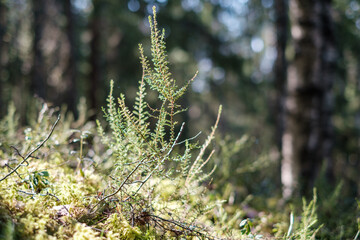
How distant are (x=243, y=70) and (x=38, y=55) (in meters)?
8.47

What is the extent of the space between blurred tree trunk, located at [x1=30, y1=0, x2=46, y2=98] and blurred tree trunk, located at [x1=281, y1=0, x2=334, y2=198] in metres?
6.52

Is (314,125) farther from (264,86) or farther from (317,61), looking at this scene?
(264,86)

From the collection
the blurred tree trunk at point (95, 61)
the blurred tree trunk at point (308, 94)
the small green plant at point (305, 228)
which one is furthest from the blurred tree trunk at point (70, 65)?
the small green plant at point (305, 228)

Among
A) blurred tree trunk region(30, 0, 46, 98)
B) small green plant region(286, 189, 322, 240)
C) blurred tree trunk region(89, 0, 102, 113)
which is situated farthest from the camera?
blurred tree trunk region(89, 0, 102, 113)

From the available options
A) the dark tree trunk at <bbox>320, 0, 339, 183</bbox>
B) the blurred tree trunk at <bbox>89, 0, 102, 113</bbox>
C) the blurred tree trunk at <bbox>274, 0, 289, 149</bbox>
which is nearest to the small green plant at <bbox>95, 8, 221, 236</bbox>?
the dark tree trunk at <bbox>320, 0, 339, 183</bbox>

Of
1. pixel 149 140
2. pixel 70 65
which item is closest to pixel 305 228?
pixel 149 140

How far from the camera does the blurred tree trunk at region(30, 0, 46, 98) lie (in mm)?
7520

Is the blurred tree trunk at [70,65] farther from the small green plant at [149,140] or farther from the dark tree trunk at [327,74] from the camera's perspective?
the small green plant at [149,140]

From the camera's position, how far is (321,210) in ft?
6.75

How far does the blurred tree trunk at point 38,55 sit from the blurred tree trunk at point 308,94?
652 centimetres

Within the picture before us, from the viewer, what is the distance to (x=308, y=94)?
3.05 metres

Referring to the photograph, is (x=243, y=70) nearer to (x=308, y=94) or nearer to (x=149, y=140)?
(x=308, y=94)

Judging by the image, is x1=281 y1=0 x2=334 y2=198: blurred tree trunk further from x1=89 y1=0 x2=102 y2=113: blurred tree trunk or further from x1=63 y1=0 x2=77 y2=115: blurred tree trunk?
x1=89 y1=0 x2=102 y2=113: blurred tree trunk

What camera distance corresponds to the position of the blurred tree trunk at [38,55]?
752 centimetres
